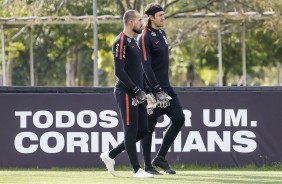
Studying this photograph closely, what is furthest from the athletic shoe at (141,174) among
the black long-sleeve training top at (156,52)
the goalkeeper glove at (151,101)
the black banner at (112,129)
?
the black banner at (112,129)

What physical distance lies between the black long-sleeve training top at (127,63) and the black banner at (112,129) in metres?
3.39

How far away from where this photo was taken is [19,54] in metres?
44.3

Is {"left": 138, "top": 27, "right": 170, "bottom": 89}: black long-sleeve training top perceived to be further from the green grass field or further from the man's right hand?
the green grass field

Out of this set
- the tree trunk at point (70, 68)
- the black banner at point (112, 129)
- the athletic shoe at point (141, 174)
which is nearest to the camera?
the athletic shoe at point (141, 174)

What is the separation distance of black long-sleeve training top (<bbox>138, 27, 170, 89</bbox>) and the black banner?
291 centimetres

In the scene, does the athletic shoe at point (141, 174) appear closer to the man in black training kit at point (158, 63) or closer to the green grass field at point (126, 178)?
the green grass field at point (126, 178)

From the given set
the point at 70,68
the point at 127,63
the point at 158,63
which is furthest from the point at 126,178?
the point at 70,68

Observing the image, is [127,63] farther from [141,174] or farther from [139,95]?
[141,174]

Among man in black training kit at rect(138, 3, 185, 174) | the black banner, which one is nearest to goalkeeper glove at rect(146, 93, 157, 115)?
man in black training kit at rect(138, 3, 185, 174)

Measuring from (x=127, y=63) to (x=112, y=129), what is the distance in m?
3.53

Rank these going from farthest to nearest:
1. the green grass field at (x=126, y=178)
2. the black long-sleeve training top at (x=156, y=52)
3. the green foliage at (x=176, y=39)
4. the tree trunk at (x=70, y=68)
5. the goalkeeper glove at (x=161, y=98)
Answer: the tree trunk at (x=70, y=68), the green foliage at (x=176, y=39), the black long-sleeve training top at (x=156, y=52), the goalkeeper glove at (x=161, y=98), the green grass field at (x=126, y=178)

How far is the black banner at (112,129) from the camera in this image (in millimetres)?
15688

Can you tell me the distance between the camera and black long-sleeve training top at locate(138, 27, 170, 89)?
41.8ft

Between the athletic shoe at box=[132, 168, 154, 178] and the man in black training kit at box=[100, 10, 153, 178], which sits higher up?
the man in black training kit at box=[100, 10, 153, 178]
